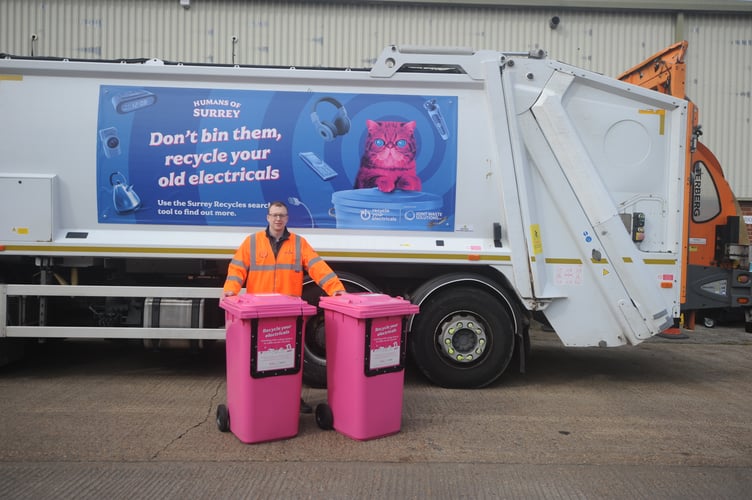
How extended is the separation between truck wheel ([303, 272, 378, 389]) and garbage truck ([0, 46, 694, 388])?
18 millimetres

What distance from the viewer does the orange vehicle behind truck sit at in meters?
5.77

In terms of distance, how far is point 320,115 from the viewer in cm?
554

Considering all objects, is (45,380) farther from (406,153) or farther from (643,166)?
(643,166)

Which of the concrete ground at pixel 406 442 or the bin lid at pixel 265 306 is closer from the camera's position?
the concrete ground at pixel 406 442

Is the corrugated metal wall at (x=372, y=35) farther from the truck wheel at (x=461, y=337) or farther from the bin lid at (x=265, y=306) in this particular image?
the bin lid at (x=265, y=306)

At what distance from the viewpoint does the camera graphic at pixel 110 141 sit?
18.0 feet

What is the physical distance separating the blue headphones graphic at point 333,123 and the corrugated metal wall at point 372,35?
5.68m

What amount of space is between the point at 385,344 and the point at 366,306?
1.06ft

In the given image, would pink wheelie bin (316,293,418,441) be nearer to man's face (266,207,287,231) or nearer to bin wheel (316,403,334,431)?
bin wheel (316,403,334,431)

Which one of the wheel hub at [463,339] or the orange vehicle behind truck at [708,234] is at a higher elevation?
the orange vehicle behind truck at [708,234]

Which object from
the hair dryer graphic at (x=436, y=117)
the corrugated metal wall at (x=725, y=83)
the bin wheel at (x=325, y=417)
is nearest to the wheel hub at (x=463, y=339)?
the bin wheel at (x=325, y=417)

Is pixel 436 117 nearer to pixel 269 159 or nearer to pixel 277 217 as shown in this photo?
pixel 269 159

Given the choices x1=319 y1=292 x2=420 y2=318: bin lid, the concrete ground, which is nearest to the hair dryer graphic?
x1=319 y1=292 x2=420 y2=318: bin lid

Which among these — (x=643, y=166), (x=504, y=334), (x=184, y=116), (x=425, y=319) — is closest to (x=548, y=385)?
(x=504, y=334)
